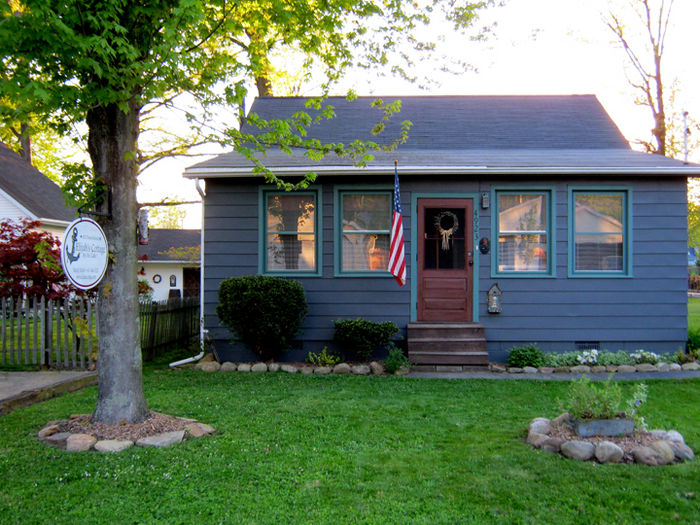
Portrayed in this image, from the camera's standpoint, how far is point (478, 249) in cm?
816

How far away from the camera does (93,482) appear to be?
3.49 meters

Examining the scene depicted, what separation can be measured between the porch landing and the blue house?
0.12ft

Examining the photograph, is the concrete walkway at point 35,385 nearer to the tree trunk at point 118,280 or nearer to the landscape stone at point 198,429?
the tree trunk at point 118,280

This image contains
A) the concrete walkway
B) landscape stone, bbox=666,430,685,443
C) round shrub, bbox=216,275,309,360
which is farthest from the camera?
round shrub, bbox=216,275,309,360

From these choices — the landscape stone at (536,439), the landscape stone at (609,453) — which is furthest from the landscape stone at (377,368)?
the landscape stone at (609,453)

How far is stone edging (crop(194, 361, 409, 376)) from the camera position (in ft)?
24.3

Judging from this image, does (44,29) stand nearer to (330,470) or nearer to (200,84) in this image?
(200,84)

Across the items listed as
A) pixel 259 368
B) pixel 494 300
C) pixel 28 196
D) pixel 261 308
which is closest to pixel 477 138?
pixel 494 300

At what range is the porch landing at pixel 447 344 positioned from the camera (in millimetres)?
7629

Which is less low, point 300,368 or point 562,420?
point 562,420

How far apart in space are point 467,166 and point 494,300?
2202 millimetres

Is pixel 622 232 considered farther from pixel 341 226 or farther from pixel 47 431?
pixel 47 431

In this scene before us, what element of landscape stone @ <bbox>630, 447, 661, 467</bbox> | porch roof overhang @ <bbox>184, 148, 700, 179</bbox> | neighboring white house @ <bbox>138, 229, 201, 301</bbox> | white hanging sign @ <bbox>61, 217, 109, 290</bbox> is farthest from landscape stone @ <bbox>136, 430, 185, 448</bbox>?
neighboring white house @ <bbox>138, 229, 201, 301</bbox>

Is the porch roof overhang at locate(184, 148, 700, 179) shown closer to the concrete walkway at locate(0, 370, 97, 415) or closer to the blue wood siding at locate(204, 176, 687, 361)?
the blue wood siding at locate(204, 176, 687, 361)
